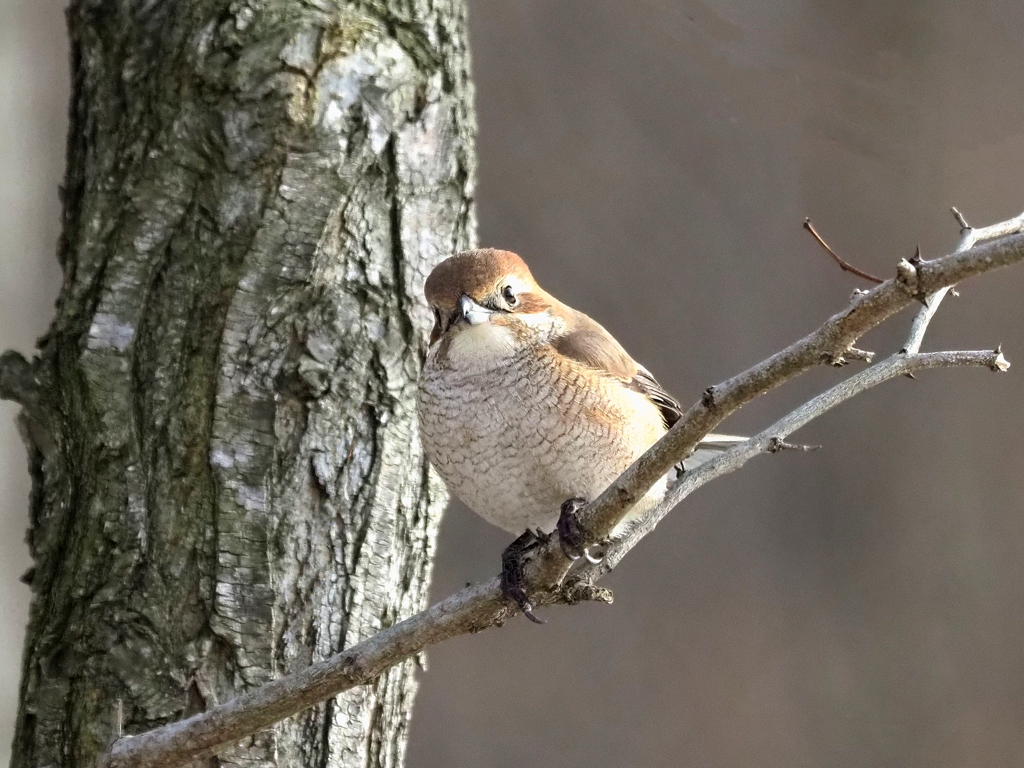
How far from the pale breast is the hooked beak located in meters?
0.14

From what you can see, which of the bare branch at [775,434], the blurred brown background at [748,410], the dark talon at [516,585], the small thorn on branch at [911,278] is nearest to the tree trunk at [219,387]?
the dark talon at [516,585]

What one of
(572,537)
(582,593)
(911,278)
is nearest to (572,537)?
(572,537)

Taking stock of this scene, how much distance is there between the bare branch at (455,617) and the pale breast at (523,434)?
0.44 metres

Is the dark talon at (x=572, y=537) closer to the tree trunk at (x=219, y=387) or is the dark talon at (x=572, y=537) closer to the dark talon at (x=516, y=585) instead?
the dark talon at (x=516, y=585)

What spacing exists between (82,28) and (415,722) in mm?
→ 4351

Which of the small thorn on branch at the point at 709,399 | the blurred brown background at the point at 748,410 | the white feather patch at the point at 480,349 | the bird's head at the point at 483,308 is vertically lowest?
the small thorn on branch at the point at 709,399

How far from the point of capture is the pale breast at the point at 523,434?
3.14 metres

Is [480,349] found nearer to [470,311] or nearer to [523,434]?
[470,311]

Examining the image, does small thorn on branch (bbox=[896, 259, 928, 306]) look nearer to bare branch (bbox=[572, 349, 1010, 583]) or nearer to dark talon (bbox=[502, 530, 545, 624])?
bare branch (bbox=[572, 349, 1010, 583])

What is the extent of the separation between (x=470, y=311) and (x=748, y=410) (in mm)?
3609

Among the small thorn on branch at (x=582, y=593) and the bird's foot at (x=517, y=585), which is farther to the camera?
the bird's foot at (x=517, y=585)

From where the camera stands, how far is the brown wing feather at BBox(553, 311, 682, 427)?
11.1 feet

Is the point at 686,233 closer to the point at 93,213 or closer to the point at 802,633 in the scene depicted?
the point at 802,633

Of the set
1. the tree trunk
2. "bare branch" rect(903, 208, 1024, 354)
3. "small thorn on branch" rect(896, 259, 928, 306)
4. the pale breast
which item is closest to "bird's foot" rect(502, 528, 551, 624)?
the pale breast
